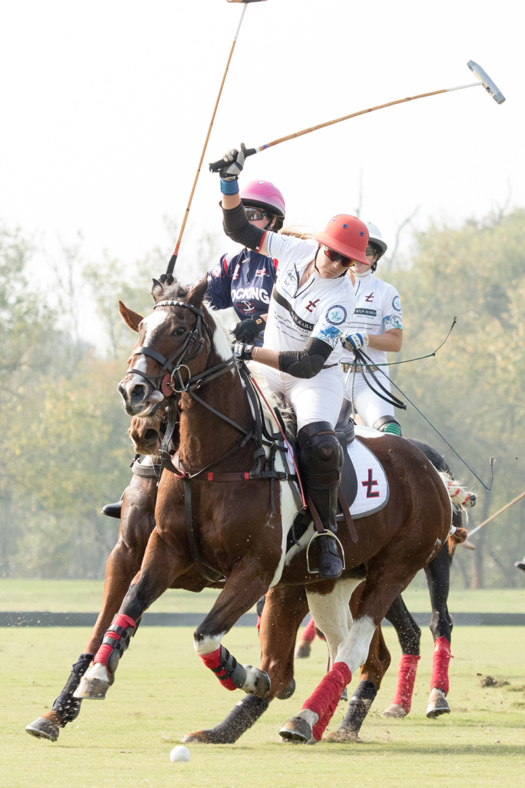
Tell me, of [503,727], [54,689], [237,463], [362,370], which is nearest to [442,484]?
[362,370]

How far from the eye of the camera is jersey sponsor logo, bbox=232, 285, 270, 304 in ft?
19.7

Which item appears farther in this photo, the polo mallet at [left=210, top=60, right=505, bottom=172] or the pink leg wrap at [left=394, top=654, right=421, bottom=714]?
the pink leg wrap at [left=394, top=654, right=421, bottom=714]

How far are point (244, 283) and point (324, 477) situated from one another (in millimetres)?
1462

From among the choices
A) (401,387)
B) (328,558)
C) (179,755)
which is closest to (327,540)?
(328,558)

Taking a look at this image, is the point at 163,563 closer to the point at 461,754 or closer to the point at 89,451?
the point at 461,754

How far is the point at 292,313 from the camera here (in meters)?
5.43

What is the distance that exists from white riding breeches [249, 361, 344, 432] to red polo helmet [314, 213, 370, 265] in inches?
25.5

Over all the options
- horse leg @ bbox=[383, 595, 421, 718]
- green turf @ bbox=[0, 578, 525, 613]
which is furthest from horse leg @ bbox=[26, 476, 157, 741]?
green turf @ bbox=[0, 578, 525, 613]

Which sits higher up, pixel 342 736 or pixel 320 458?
pixel 320 458

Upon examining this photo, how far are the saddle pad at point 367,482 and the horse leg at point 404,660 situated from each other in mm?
1481

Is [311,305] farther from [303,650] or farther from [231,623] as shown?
[303,650]

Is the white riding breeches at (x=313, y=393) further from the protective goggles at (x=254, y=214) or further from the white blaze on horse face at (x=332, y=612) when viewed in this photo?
the white blaze on horse face at (x=332, y=612)

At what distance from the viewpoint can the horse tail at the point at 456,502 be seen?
6.66 meters

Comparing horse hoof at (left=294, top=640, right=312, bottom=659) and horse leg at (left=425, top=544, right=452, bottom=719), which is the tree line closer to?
horse hoof at (left=294, top=640, right=312, bottom=659)
